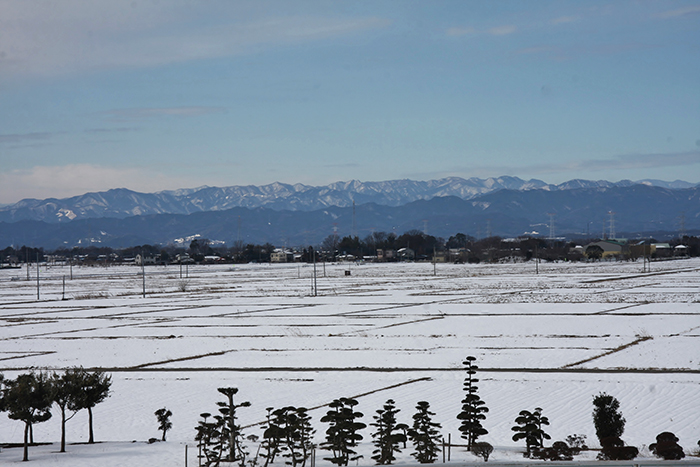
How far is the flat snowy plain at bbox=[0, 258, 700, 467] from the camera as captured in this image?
15883mm

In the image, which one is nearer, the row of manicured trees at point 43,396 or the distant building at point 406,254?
the row of manicured trees at point 43,396

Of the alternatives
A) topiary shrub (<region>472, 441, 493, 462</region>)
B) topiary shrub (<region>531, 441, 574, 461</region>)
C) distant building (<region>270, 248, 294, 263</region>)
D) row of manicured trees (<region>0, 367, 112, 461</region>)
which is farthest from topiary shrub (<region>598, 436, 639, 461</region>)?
distant building (<region>270, 248, 294, 263</region>)

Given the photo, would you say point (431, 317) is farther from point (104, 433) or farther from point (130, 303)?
point (130, 303)

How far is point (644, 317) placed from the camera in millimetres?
34969

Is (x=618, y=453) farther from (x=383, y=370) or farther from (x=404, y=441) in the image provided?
(x=383, y=370)

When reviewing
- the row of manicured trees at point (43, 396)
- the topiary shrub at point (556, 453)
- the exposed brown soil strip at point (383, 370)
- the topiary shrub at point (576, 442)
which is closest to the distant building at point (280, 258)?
the exposed brown soil strip at point (383, 370)

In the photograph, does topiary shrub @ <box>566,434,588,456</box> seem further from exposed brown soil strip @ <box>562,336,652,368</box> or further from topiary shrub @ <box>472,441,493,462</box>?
exposed brown soil strip @ <box>562,336,652,368</box>

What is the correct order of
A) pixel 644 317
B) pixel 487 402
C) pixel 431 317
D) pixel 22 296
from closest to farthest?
pixel 487 402
pixel 644 317
pixel 431 317
pixel 22 296

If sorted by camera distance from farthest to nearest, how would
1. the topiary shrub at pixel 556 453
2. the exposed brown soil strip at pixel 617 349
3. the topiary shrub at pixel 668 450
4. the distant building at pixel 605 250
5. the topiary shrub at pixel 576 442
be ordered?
the distant building at pixel 605 250 → the exposed brown soil strip at pixel 617 349 → the topiary shrub at pixel 576 442 → the topiary shrub at pixel 556 453 → the topiary shrub at pixel 668 450

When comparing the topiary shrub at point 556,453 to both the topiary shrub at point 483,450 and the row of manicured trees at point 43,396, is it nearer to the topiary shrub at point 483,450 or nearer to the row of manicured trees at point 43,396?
the topiary shrub at point 483,450

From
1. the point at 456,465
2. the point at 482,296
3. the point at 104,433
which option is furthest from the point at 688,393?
the point at 482,296

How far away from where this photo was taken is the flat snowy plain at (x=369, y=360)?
52.1 feet

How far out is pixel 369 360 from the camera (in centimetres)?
2411

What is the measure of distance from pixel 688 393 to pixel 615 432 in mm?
5847
